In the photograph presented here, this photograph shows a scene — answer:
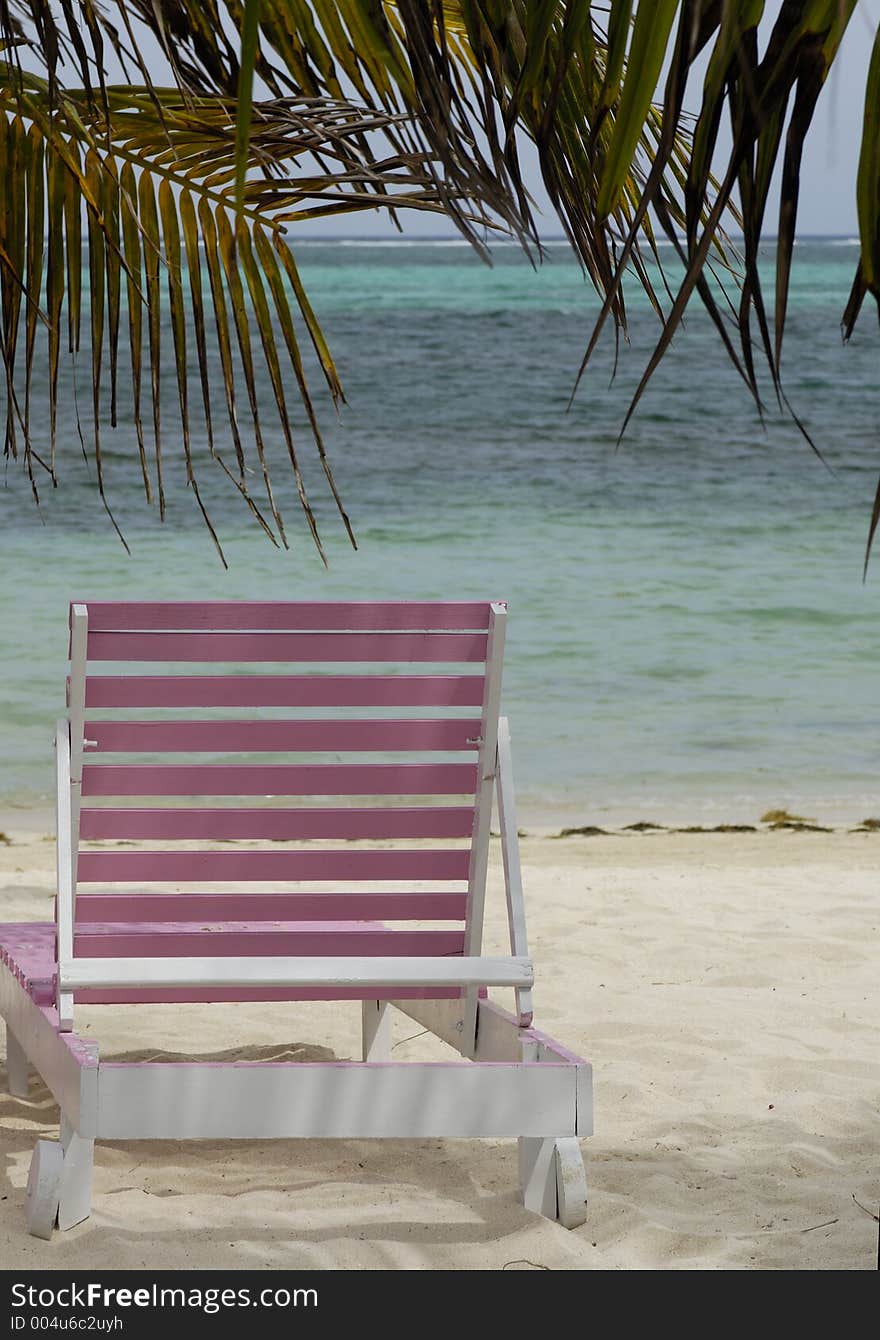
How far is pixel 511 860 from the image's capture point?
2.82 m

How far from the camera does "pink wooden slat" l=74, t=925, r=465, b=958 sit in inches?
112

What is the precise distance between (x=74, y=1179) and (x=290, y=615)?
99 cm

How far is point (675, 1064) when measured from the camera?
366 centimetres

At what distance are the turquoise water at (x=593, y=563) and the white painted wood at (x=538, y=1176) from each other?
142 centimetres

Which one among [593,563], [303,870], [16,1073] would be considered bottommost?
[593,563]

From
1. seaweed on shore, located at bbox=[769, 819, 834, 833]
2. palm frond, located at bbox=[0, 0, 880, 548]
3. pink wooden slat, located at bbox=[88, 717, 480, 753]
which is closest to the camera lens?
palm frond, located at bbox=[0, 0, 880, 548]

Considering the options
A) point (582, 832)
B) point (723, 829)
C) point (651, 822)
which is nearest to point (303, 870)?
point (582, 832)

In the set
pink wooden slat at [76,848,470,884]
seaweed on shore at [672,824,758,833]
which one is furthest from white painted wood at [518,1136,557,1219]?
seaweed on shore at [672,824,758,833]

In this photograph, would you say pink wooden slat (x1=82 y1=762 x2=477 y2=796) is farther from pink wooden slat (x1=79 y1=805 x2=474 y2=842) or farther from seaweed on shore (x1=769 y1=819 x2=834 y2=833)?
seaweed on shore (x1=769 y1=819 x2=834 y2=833)

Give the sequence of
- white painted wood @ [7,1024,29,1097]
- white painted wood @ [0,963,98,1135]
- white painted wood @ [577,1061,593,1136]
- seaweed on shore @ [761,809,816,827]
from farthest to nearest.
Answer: seaweed on shore @ [761,809,816,827] → white painted wood @ [7,1024,29,1097] → white painted wood @ [577,1061,593,1136] → white painted wood @ [0,963,98,1135]

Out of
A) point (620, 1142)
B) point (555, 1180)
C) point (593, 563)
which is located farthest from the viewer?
point (593, 563)

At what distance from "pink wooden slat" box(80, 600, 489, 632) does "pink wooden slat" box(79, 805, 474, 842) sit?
32 centimetres

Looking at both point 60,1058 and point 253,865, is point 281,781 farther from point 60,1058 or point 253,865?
point 60,1058

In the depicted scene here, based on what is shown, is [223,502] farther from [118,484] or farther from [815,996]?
[815,996]
